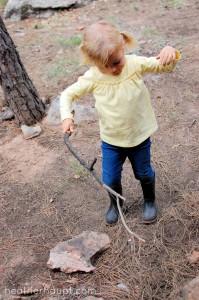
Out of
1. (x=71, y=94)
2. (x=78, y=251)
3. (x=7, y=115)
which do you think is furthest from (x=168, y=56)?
(x=7, y=115)

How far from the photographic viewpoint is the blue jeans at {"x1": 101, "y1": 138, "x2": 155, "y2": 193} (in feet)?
7.54

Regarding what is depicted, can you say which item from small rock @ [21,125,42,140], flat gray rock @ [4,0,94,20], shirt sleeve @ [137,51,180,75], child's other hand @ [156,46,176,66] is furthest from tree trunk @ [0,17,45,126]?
flat gray rock @ [4,0,94,20]

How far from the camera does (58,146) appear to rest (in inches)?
140

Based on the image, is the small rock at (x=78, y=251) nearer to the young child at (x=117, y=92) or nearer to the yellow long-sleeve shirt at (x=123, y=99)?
the young child at (x=117, y=92)

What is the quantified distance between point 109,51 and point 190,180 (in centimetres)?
142

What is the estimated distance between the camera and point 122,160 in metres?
2.38

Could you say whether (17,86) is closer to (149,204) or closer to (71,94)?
Answer: (71,94)

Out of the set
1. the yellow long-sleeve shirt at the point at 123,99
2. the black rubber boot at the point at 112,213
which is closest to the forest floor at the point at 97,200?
the black rubber boot at the point at 112,213

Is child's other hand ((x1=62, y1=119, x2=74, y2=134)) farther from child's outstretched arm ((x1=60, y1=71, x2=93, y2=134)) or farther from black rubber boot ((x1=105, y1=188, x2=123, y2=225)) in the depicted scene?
black rubber boot ((x1=105, y1=188, x2=123, y2=225))

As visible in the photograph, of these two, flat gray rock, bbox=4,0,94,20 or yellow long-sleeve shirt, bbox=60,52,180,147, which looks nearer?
yellow long-sleeve shirt, bbox=60,52,180,147

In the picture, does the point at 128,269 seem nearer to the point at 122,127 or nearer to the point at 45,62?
the point at 122,127

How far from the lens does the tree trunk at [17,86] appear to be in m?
3.55

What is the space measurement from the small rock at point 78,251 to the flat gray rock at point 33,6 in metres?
5.49

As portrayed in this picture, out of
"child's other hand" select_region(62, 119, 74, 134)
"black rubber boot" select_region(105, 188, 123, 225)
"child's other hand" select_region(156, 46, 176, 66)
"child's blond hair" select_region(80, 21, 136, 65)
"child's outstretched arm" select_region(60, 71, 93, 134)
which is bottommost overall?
"black rubber boot" select_region(105, 188, 123, 225)
